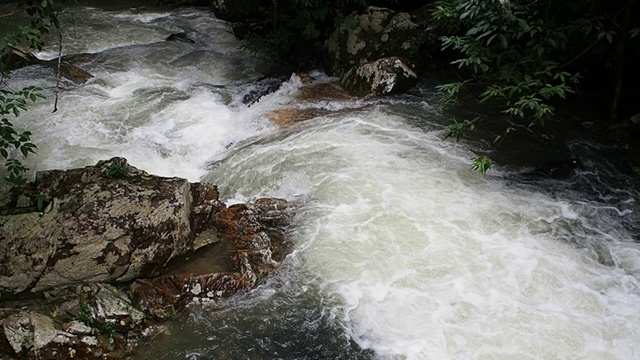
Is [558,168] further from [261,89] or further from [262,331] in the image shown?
[261,89]

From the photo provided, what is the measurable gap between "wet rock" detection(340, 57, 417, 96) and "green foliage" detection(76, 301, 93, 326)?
5884 millimetres

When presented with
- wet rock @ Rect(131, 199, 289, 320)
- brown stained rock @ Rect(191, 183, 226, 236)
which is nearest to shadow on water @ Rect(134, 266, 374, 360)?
wet rock @ Rect(131, 199, 289, 320)

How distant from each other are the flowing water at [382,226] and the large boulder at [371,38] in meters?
1.16

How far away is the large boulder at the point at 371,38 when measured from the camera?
9375 millimetres

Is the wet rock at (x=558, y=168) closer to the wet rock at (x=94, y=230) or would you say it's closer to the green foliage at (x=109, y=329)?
the wet rock at (x=94, y=230)

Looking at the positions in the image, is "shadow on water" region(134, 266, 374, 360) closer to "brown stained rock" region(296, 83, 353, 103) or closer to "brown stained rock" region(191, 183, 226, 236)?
"brown stained rock" region(191, 183, 226, 236)

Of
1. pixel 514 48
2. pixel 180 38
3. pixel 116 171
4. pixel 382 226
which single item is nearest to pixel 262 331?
pixel 382 226

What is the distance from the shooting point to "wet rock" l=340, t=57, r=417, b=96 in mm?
8508

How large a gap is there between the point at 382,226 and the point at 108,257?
2.82 metres

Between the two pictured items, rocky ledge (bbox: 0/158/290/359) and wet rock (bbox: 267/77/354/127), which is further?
Answer: wet rock (bbox: 267/77/354/127)

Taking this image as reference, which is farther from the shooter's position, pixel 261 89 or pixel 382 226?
pixel 261 89

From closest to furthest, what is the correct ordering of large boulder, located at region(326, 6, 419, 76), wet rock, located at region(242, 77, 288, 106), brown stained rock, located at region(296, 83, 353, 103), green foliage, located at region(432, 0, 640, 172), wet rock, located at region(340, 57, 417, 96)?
green foliage, located at region(432, 0, 640, 172)
wet rock, located at region(340, 57, 417, 96)
brown stained rock, located at region(296, 83, 353, 103)
wet rock, located at region(242, 77, 288, 106)
large boulder, located at region(326, 6, 419, 76)

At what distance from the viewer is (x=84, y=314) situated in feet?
13.2

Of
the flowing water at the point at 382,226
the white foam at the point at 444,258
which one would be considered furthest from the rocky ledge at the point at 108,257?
the white foam at the point at 444,258
